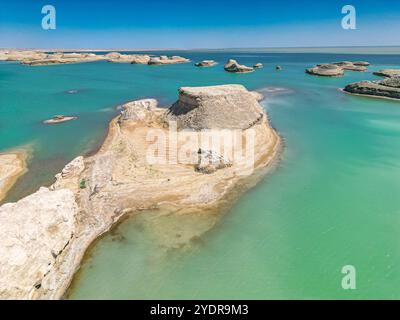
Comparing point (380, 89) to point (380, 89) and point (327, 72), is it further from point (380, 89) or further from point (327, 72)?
point (327, 72)

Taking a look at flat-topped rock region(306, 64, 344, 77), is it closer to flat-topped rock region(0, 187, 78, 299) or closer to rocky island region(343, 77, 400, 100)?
rocky island region(343, 77, 400, 100)

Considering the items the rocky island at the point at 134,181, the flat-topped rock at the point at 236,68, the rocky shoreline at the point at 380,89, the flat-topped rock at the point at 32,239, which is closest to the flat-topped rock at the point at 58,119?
the rocky island at the point at 134,181

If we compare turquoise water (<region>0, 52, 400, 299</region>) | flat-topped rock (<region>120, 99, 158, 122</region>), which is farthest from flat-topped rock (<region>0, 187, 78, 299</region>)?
flat-topped rock (<region>120, 99, 158, 122</region>)

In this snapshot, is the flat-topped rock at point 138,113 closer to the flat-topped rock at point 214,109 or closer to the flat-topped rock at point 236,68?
the flat-topped rock at point 214,109

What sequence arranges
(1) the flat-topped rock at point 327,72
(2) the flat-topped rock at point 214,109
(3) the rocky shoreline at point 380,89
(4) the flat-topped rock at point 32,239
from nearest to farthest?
1. (4) the flat-topped rock at point 32,239
2. (2) the flat-topped rock at point 214,109
3. (3) the rocky shoreline at point 380,89
4. (1) the flat-topped rock at point 327,72

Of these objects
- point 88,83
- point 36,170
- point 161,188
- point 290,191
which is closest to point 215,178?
point 161,188
